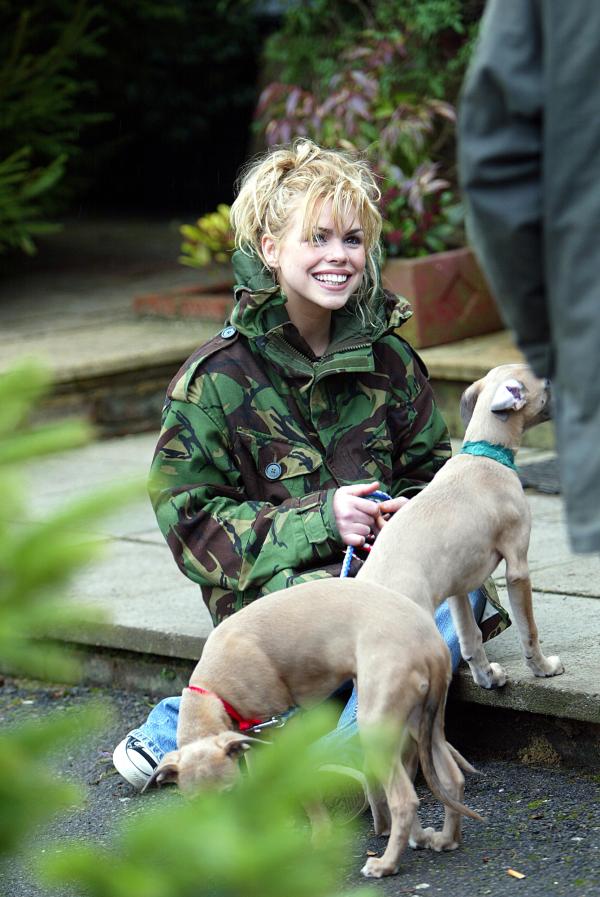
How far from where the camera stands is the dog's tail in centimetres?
304

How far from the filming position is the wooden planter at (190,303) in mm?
8203

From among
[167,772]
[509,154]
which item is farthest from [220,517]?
[509,154]

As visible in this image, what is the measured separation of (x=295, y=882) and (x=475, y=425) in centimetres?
247

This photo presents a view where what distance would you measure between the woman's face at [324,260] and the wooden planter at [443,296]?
128 inches

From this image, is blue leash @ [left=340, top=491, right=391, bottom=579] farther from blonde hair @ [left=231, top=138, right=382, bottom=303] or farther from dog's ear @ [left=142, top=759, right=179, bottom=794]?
dog's ear @ [left=142, top=759, right=179, bottom=794]

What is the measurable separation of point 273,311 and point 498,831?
1.49 m

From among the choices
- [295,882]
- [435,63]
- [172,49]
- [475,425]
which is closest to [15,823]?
[295,882]

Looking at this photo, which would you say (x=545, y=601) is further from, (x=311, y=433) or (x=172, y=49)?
(x=172, y=49)

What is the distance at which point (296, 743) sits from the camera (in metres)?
1.19

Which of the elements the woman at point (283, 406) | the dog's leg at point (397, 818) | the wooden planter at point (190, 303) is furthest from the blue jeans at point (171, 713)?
the wooden planter at point (190, 303)

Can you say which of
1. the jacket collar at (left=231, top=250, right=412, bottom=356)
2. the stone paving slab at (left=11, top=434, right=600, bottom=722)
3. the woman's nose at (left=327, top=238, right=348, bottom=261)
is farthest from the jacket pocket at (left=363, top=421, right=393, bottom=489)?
the stone paving slab at (left=11, top=434, right=600, bottom=722)

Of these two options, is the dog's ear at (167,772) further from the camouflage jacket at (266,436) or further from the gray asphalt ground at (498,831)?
the camouflage jacket at (266,436)

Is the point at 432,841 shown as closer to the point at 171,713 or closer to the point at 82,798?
the point at 171,713

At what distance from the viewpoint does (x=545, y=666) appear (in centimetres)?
358
